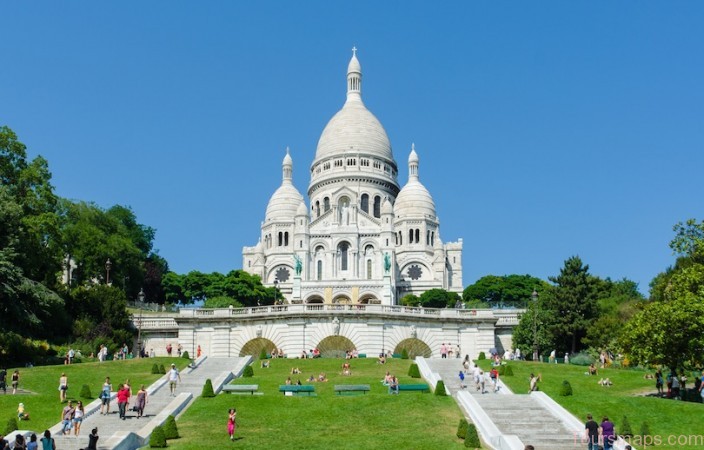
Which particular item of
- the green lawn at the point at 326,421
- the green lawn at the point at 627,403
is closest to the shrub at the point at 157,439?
the green lawn at the point at 326,421

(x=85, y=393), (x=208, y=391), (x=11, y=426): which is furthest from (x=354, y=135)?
(x=11, y=426)

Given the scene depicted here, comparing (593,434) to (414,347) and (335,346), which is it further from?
(414,347)

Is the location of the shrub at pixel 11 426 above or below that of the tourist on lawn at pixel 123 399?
below

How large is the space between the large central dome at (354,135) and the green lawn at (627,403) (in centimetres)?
8922

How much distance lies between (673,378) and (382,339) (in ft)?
72.6

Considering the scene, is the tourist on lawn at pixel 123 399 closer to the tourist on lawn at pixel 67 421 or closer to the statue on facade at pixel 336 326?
the tourist on lawn at pixel 67 421

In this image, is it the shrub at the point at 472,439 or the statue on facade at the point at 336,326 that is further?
the statue on facade at the point at 336,326

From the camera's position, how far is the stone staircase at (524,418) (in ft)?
94.3

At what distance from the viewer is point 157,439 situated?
90.3 ft

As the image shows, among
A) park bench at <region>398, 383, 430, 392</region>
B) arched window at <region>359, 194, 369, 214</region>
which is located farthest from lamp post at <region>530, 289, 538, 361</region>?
arched window at <region>359, 194, 369, 214</region>

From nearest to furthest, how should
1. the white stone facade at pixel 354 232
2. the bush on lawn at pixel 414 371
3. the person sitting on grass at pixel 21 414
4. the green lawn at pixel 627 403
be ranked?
the green lawn at pixel 627 403, the person sitting on grass at pixel 21 414, the bush on lawn at pixel 414 371, the white stone facade at pixel 354 232

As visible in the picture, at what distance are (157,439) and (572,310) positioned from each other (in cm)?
3744

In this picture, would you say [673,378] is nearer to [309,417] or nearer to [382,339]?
[309,417]

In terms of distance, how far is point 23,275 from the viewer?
2002 inches
